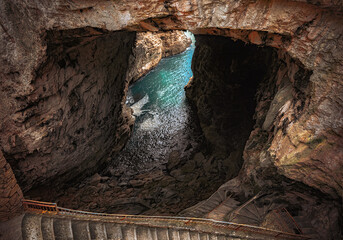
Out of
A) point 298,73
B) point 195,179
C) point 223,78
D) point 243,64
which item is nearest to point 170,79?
point 223,78

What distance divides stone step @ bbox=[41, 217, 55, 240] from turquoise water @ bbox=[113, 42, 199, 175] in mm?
4902

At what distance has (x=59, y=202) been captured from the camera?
24.8ft

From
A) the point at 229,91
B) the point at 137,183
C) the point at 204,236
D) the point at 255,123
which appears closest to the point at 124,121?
the point at 137,183

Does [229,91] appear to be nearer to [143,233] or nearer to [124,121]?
[124,121]

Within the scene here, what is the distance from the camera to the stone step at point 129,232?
4.56m

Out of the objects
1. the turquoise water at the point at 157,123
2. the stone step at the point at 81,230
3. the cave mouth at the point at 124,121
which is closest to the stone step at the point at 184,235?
the stone step at the point at 81,230

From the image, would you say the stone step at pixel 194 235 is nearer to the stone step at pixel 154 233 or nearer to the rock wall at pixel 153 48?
the stone step at pixel 154 233

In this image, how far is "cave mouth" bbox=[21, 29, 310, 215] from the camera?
7043 millimetres

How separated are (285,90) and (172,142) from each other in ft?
21.2

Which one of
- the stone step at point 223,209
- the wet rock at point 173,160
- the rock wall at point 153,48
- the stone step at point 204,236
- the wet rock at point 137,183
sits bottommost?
the wet rock at point 137,183

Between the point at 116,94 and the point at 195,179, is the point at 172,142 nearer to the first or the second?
the point at 195,179

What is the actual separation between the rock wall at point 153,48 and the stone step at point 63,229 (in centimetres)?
1070

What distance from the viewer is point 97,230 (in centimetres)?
458

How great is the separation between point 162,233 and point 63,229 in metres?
2.03
